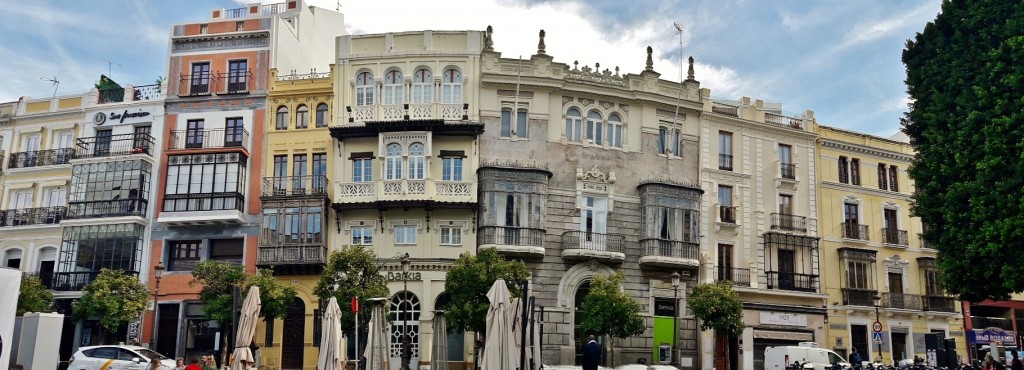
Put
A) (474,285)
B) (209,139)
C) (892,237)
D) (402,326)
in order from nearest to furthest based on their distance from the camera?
(474,285) < (402,326) < (209,139) < (892,237)

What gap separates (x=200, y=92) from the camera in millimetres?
38875

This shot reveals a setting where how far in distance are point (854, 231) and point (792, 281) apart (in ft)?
14.7

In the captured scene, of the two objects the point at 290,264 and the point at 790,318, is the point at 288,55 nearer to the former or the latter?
the point at 290,264

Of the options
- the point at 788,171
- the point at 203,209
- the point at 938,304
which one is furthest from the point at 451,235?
the point at 938,304

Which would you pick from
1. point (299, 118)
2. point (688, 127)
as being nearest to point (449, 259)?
point (299, 118)

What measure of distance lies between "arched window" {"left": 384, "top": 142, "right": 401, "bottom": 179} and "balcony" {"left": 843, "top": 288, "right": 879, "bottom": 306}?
21163 mm

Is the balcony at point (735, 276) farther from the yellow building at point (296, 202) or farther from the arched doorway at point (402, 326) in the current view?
the yellow building at point (296, 202)

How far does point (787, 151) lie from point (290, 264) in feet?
75.8

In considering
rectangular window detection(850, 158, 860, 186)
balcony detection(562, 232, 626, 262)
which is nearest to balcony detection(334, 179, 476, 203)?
balcony detection(562, 232, 626, 262)

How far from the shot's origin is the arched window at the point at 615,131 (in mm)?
38406

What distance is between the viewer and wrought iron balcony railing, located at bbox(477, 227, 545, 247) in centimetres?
3525

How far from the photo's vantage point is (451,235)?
36125 millimetres

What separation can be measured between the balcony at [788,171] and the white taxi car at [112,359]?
89.9 feet

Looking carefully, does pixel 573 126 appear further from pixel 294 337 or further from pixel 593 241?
pixel 294 337
